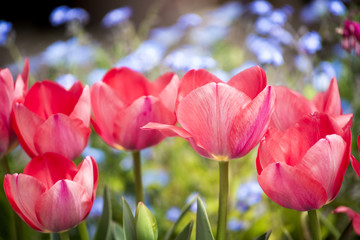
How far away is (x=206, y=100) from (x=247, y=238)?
0.50 metres

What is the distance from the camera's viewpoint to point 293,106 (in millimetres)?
417

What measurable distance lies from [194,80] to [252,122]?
0.22 feet

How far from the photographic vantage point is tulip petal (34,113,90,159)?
392 millimetres

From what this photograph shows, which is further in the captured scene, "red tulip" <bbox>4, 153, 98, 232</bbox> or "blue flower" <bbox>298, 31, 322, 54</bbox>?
"blue flower" <bbox>298, 31, 322, 54</bbox>

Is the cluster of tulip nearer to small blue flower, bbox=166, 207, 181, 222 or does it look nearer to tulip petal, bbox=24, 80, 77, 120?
tulip petal, bbox=24, 80, 77, 120

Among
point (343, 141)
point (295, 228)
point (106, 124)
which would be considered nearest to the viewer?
point (343, 141)

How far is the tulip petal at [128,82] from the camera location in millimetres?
474

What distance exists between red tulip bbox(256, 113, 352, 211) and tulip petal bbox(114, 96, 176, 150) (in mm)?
98

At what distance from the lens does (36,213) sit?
0.36 meters

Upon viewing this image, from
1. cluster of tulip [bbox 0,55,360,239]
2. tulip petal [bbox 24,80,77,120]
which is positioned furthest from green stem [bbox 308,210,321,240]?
tulip petal [bbox 24,80,77,120]

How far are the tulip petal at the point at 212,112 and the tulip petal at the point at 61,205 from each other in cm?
9

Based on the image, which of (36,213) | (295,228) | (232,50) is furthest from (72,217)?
(232,50)

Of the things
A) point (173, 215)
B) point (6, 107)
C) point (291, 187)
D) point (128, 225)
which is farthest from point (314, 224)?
point (173, 215)

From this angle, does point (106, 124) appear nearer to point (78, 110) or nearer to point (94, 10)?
point (78, 110)
